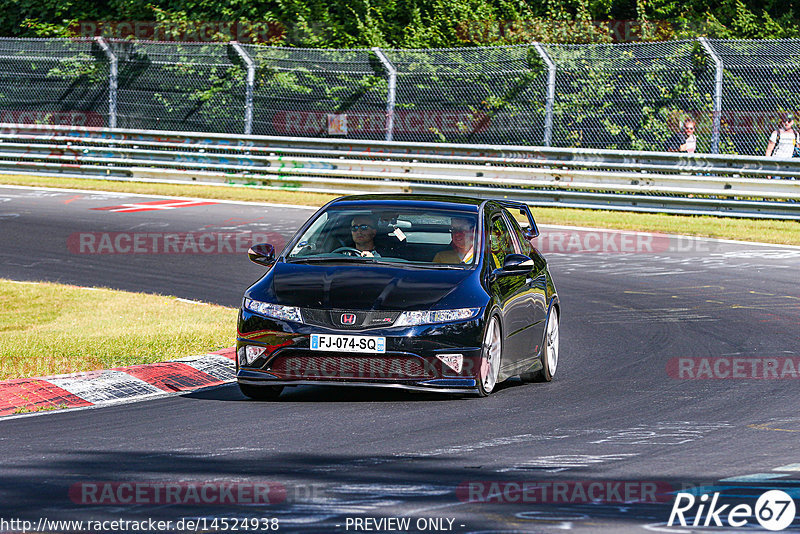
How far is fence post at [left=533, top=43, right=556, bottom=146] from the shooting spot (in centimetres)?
2345

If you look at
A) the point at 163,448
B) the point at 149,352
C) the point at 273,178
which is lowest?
the point at 273,178

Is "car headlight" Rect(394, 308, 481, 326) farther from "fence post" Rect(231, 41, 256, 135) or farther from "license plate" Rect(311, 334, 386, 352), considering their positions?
"fence post" Rect(231, 41, 256, 135)

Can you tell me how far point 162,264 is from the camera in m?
16.7

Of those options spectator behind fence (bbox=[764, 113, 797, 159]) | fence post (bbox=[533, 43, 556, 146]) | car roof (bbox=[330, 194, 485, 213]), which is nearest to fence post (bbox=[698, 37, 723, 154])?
spectator behind fence (bbox=[764, 113, 797, 159])

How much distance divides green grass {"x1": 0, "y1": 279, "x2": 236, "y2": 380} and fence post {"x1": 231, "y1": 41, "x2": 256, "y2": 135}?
1229 cm

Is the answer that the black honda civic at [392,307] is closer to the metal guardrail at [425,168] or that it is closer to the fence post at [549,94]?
the metal guardrail at [425,168]

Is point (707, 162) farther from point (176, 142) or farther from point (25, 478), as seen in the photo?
point (25, 478)

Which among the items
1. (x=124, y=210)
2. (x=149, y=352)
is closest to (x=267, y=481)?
(x=149, y=352)

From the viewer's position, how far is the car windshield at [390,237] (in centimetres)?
930

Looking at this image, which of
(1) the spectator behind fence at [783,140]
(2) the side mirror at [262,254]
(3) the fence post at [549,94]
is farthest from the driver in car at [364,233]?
(3) the fence post at [549,94]

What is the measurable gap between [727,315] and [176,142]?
1687 centimetres
